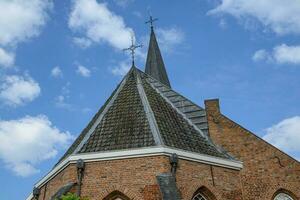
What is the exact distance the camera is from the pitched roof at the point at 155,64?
24.4m

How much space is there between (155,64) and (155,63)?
0.31 feet

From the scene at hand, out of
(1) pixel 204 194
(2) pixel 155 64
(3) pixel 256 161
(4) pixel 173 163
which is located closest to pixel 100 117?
(4) pixel 173 163

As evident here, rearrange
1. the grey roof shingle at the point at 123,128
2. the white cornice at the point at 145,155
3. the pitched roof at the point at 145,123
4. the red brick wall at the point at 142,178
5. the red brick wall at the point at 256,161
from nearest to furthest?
the red brick wall at the point at 142,178 → the white cornice at the point at 145,155 → the grey roof shingle at the point at 123,128 → the pitched roof at the point at 145,123 → the red brick wall at the point at 256,161

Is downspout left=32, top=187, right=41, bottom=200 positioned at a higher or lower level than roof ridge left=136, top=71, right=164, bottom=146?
lower

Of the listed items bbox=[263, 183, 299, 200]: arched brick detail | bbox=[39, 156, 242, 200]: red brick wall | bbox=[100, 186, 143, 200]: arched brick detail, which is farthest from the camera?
bbox=[263, 183, 299, 200]: arched brick detail

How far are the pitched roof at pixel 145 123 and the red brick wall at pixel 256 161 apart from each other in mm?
655

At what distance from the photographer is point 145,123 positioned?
1207cm

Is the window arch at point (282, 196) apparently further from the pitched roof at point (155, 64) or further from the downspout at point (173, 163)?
the pitched roof at point (155, 64)

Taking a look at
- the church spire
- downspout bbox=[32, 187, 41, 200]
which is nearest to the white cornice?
downspout bbox=[32, 187, 41, 200]

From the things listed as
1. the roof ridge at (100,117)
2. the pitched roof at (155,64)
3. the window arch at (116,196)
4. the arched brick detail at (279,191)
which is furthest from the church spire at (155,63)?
the window arch at (116,196)

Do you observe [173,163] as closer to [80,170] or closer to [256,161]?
[80,170]

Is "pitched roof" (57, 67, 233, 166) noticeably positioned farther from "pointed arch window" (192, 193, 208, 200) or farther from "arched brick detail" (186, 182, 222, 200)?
"pointed arch window" (192, 193, 208, 200)

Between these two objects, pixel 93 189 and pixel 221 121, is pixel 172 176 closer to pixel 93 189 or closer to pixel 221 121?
pixel 93 189

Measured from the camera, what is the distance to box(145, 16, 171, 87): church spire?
2439 centimetres
